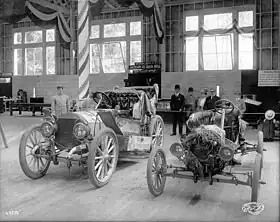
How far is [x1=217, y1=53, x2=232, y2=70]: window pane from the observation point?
1524 cm

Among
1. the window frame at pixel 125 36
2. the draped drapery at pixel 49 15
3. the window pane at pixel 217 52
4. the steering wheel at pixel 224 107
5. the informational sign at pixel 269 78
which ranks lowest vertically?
the steering wheel at pixel 224 107

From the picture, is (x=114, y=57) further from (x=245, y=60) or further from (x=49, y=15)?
(x=245, y=60)

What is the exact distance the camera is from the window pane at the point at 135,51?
1711 cm

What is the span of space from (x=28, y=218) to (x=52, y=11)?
10096 millimetres

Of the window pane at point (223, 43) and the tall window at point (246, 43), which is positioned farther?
the window pane at point (223, 43)

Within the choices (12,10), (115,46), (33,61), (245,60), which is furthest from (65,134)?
(33,61)

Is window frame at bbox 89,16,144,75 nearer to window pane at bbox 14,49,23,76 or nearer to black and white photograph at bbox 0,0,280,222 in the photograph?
black and white photograph at bbox 0,0,280,222

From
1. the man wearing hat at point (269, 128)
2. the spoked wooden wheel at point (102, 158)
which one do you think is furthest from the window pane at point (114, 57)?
the spoked wooden wheel at point (102, 158)

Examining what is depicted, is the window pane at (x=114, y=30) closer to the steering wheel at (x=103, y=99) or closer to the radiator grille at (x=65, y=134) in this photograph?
the steering wheel at (x=103, y=99)

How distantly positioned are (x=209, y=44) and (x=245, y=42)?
1615 mm

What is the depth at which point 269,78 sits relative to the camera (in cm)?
1388

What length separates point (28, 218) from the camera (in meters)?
3.29

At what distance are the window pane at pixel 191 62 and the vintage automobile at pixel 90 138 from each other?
9995 mm

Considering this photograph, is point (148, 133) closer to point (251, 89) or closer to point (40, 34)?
point (251, 89)
